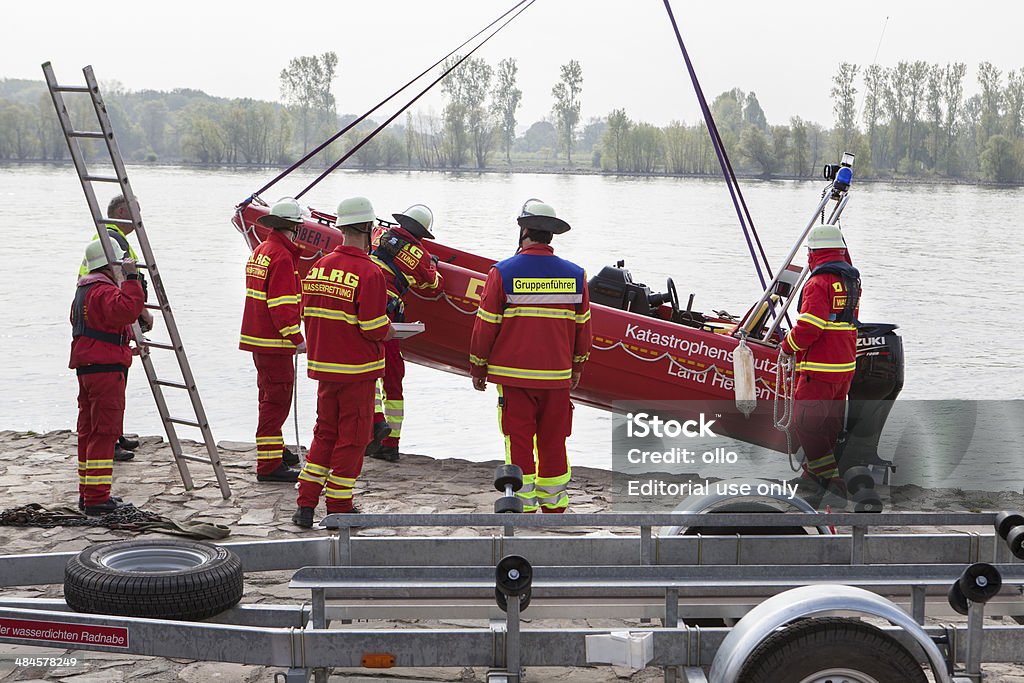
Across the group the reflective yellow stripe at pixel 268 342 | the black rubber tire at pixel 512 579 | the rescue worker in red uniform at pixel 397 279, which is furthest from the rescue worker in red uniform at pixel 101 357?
the black rubber tire at pixel 512 579

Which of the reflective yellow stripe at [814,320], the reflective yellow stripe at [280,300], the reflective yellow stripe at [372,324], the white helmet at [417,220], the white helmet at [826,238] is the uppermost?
the white helmet at [417,220]

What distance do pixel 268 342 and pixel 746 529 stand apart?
360 centimetres

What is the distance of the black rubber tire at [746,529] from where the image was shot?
13.4 feet

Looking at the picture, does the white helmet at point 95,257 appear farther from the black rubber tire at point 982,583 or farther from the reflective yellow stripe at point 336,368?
the black rubber tire at point 982,583

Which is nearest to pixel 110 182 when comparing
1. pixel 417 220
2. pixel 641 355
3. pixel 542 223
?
pixel 417 220

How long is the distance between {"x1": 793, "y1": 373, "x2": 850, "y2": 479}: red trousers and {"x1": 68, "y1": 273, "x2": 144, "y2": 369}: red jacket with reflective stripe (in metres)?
3.96

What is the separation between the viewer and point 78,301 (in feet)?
19.6

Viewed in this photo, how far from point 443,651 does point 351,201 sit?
3.30 meters

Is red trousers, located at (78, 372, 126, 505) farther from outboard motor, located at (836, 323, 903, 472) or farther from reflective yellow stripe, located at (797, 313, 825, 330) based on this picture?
outboard motor, located at (836, 323, 903, 472)

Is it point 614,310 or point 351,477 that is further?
point 614,310

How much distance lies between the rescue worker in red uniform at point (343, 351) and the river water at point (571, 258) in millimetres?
3232

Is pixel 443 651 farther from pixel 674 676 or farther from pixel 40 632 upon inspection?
pixel 40 632

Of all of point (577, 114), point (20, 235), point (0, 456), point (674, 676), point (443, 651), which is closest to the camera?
point (443, 651)

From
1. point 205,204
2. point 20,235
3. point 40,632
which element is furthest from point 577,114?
point 40,632
